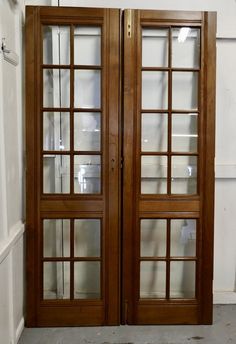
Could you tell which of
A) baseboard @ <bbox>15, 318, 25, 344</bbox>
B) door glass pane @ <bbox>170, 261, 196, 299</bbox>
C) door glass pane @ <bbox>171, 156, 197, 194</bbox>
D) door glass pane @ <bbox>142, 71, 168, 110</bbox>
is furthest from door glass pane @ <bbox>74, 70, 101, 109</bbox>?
baseboard @ <bbox>15, 318, 25, 344</bbox>

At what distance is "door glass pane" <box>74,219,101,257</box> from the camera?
2.57 meters

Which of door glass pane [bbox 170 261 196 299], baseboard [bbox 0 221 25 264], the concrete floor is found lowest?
the concrete floor

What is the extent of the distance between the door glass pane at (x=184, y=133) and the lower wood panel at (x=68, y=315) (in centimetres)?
123

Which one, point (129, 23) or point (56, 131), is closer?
point (129, 23)

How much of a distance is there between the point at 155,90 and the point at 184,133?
0.36 m

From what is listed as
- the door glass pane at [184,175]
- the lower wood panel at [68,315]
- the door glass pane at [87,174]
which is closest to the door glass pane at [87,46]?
the door glass pane at [87,174]

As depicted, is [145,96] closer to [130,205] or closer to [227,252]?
[130,205]

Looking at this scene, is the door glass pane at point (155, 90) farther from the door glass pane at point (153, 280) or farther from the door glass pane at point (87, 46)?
the door glass pane at point (153, 280)

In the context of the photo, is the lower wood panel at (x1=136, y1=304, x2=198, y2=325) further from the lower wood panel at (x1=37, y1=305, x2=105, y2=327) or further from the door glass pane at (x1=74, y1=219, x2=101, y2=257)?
the door glass pane at (x1=74, y1=219, x2=101, y2=257)

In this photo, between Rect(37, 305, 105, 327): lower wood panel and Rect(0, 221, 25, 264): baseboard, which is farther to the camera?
Rect(37, 305, 105, 327): lower wood panel

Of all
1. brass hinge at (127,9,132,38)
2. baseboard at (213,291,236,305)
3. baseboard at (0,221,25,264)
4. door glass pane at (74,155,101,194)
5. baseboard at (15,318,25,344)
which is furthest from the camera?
baseboard at (213,291,236,305)

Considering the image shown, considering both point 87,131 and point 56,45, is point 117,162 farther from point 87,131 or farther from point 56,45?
point 56,45

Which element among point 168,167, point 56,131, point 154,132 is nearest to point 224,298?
point 168,167

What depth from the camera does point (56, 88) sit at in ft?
8.36
